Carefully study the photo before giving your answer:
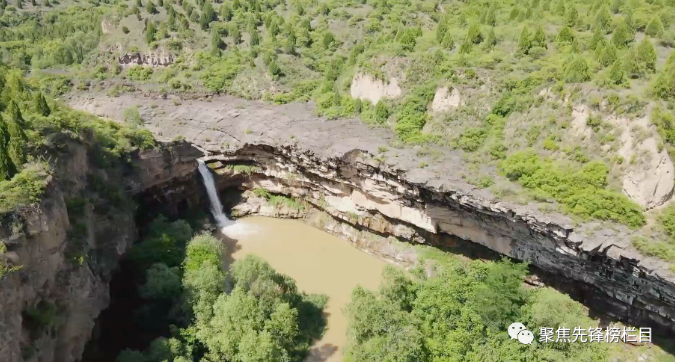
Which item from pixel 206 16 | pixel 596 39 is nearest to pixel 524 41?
pixel 596 39

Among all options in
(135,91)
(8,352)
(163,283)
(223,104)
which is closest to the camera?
(8,352)

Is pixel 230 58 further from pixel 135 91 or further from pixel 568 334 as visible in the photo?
pixel 568 334

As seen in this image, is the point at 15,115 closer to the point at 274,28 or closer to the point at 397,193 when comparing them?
the point at 397,193

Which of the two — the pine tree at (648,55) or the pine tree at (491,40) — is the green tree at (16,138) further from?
the pine tree at (648,55)

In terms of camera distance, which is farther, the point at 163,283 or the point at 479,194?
the point at 479,194

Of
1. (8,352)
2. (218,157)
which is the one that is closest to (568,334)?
(8,352)

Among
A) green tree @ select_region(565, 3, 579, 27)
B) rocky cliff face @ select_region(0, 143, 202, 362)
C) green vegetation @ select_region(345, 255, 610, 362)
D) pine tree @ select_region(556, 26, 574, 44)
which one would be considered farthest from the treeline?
green tree @ select_region(565, 3, 579, 27)
